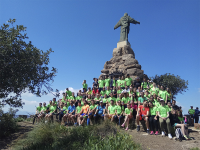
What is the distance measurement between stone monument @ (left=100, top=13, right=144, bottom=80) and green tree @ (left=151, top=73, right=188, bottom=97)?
5472 millimetres

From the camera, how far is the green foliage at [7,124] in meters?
8.94

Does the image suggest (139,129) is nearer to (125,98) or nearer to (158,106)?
(158,106)

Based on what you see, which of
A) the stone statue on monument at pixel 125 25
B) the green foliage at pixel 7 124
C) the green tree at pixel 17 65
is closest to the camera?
the green tree at pixel 17 65

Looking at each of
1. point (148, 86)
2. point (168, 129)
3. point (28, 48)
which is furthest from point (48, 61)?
point (148, 86)

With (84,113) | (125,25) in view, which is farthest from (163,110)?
(125,25)

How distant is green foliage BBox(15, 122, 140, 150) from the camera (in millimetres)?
6004

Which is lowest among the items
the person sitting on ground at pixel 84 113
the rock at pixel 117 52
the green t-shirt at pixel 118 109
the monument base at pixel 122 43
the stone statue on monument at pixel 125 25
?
the person sitting on ground at pixel 84 113

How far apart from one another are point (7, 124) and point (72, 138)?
5053 mm

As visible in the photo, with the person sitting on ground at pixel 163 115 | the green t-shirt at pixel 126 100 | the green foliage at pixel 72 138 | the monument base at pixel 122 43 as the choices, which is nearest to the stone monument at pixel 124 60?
the monument base at pixel 122 43

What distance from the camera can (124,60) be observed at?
1920 centimetres

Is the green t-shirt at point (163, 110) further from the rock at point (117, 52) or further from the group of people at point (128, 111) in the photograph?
the rock at point (117, 52)

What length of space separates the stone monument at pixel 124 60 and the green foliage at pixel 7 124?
10.7 metres

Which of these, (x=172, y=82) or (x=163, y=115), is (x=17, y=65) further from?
(x=172, y=82)

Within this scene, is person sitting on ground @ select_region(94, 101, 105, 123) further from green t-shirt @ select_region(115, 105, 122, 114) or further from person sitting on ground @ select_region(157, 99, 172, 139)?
person sitting on ground @ select_region(157, 99, 172, 139)
